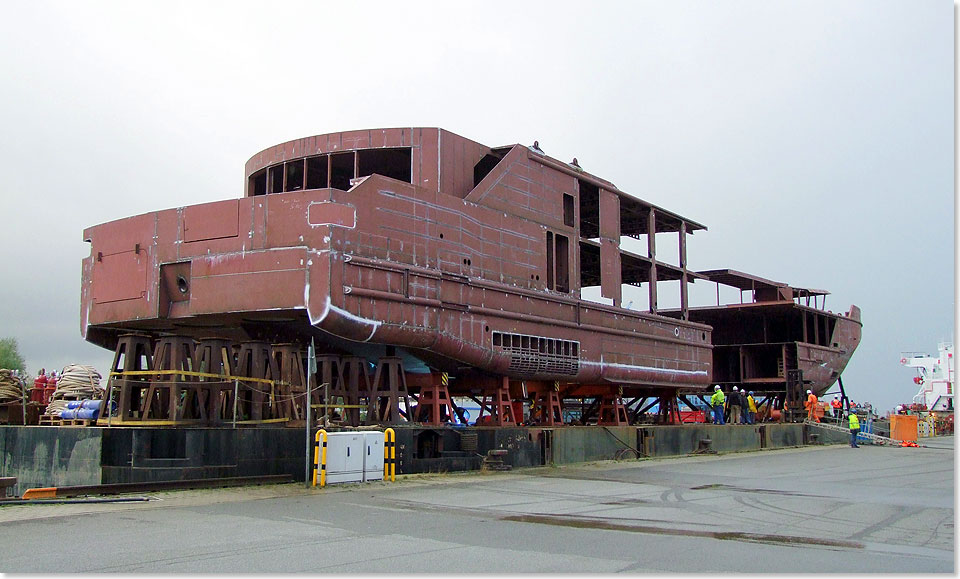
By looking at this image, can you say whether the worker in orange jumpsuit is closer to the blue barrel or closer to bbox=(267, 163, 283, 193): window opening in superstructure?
bbox=(267, 163, 283, 193): window opening in superstructure

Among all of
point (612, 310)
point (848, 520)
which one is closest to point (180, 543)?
point (848, 520)

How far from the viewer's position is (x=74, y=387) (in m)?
17.8

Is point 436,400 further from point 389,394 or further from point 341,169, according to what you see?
point 341,169

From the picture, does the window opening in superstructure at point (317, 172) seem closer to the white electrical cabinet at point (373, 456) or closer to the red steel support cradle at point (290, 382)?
the red steel support cradle at point (290, 382)

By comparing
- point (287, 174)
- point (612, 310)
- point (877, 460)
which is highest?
point (287, 174)

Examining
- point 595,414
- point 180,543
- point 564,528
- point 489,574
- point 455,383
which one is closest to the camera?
point 489,574

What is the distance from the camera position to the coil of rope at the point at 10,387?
17859 mm

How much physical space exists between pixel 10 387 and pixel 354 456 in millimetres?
8307

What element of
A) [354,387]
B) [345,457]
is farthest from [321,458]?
[354,387]

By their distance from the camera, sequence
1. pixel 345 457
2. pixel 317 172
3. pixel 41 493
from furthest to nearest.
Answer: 1. pixel 317 172
2. pixel 345 457
3. pixel 41 493

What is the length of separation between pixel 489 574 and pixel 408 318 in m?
11.6

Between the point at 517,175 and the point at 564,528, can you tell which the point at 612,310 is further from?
the point at 564,528

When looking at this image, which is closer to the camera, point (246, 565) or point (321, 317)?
point (246, 565)

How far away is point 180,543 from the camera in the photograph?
838 centimetres
